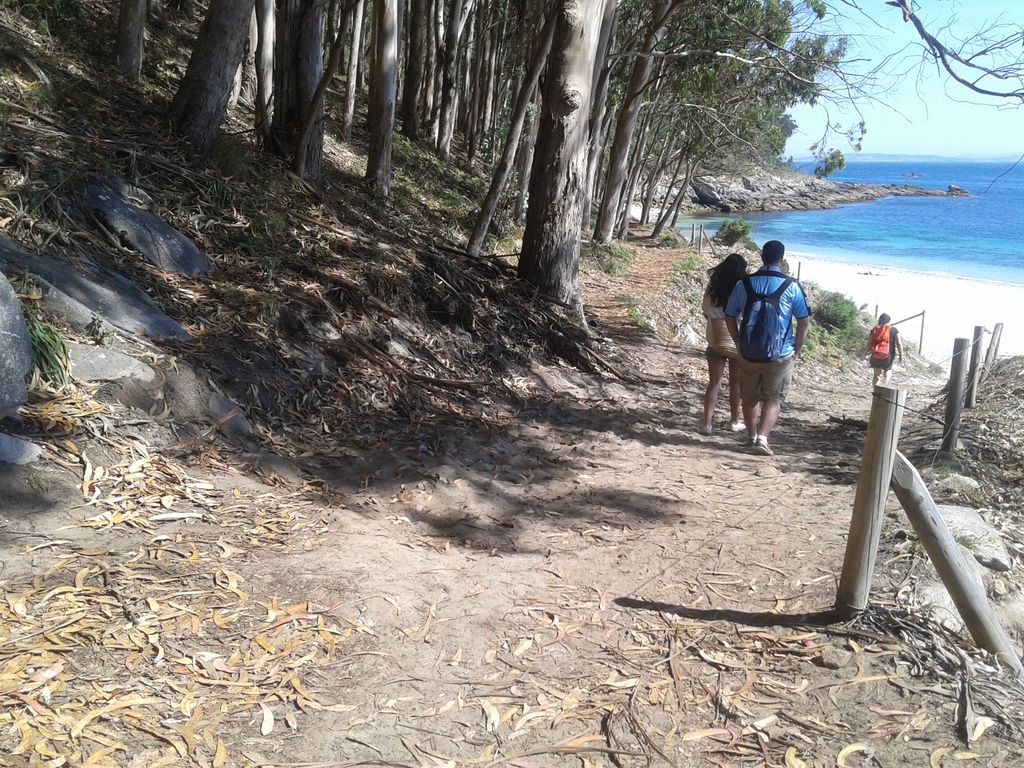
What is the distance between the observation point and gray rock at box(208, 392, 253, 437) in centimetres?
517

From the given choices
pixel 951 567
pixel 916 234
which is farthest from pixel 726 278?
pixel 916 234

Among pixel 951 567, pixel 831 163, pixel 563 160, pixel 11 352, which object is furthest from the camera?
pixel 831 163

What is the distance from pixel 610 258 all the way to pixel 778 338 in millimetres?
12047

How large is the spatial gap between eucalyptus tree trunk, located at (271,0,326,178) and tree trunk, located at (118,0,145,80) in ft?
6.54

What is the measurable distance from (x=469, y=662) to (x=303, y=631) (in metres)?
0.73

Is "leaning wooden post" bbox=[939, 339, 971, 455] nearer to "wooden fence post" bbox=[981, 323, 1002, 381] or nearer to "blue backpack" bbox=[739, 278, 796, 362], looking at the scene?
"blue backpack" bbox=[739, 278, 796, 362]

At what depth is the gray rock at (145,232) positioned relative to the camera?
6117mm

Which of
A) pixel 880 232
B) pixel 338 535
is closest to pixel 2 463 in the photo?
→ pixel 338 535

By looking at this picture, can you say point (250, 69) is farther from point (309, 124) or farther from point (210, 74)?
point (210, 74)

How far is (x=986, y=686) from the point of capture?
335 cm

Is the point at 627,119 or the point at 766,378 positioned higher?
the point at 627,119

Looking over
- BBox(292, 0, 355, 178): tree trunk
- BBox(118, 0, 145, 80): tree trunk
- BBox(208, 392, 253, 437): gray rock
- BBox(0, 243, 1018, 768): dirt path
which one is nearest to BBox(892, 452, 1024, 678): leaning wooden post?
BBox(0, 243, 1018, 768): dirt path

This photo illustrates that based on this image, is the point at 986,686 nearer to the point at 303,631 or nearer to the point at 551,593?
the point at 551,593

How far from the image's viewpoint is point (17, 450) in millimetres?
4023
